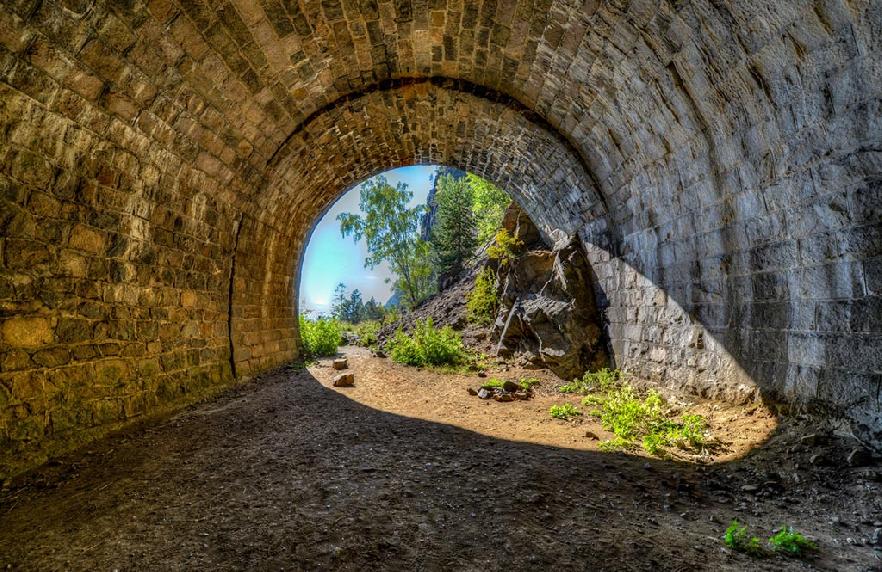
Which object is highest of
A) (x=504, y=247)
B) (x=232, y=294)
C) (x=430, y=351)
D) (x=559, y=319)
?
(x=504, y=247)

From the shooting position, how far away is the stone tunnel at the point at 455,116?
323cm

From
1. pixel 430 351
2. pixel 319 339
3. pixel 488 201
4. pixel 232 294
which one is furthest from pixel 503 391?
pixel 488 201

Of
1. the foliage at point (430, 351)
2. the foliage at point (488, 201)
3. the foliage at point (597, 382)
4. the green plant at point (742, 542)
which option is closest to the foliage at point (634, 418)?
the foliage at point (597, 382)

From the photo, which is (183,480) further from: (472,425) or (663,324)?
(663,324)

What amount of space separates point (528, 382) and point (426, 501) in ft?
16.0

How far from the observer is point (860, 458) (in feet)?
9.64

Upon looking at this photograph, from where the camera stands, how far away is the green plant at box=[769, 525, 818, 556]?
2.13 m

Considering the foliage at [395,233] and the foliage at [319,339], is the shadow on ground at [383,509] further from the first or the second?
the foliage at [395,233]

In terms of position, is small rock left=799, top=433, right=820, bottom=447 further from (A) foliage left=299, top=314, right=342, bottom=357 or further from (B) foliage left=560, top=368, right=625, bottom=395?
(A) foliage left=299, top=314, right=342, bottom=357

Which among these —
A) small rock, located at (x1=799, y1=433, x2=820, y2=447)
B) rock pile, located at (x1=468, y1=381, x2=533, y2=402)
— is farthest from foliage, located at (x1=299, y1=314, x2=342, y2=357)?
small rock, located at (x1=799, y1=433, x2=820, y2=447)

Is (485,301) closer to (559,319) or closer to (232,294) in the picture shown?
(559,319)

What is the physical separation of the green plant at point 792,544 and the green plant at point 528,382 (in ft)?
16.6

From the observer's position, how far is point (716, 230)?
4602 mm

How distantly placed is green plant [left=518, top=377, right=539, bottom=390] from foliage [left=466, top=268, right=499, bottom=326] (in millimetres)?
4328
